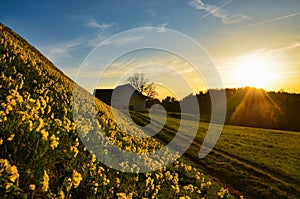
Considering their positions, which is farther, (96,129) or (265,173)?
(265,173)

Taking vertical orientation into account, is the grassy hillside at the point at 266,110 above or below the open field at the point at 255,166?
above

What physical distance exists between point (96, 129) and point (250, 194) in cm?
1111

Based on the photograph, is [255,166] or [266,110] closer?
[255,166]

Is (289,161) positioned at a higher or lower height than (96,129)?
lower

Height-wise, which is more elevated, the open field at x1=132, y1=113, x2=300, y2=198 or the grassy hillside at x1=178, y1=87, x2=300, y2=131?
the grassy hillside at x1=178, y1=87, x2=300, y2=131

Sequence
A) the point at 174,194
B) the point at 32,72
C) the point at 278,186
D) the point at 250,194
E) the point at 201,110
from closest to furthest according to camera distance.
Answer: the point at 174,194 → the point at 32,72 → the point at 250,194 → the point at 278,186 → the point at 201,110

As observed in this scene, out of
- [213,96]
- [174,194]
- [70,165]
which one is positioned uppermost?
[213,96]

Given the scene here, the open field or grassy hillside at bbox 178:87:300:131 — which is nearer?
the open field

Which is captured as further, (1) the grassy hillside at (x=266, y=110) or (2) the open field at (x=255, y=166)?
(1) the grassy hillside at (x=266, y=110)

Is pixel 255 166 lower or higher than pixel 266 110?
lower

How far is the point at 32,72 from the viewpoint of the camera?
14148mm

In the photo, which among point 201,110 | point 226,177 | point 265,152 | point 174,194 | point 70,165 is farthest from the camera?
point 201,110

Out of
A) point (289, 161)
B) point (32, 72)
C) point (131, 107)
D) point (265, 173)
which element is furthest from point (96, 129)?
point (131, 107)

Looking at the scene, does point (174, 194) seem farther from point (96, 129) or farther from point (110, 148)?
point (96, 129)
